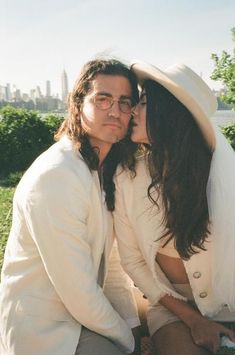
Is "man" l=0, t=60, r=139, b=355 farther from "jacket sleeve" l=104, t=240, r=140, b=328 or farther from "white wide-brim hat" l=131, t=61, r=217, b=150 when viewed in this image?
"white wide-brim hat" l=131, t=61, r=217, b=150

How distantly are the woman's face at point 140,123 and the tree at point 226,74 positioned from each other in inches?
429

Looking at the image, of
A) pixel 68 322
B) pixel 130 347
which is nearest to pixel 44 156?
pixel 68 322

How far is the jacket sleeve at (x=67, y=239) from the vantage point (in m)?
2.41

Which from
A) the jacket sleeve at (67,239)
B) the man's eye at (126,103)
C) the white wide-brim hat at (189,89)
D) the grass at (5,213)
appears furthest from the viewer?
the grass at (5,213)

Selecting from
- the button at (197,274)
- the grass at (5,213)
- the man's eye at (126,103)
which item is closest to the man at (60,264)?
the man's eye at (126,103)

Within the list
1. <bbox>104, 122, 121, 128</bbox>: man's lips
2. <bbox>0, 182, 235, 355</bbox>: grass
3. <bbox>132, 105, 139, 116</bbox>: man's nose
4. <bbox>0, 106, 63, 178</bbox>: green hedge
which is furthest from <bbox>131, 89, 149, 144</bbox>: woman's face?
<bbox>0, 106, 63, 178</bbox>: green hedge

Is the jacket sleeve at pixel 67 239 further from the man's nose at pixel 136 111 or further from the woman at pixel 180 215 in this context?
the man's nose at pixel 136 111

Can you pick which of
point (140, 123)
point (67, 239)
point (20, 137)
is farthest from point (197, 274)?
point (20, 137)

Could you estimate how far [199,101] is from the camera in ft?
8.83

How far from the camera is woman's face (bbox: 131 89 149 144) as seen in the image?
2861 mm

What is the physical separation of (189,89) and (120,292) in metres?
1.42

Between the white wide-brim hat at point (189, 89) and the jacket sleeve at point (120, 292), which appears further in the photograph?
the jacket sleeve at point (120, 292)

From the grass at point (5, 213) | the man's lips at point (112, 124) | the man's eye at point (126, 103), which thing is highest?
the man's eye at point (126, 103)

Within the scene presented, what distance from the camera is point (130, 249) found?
3.02m
